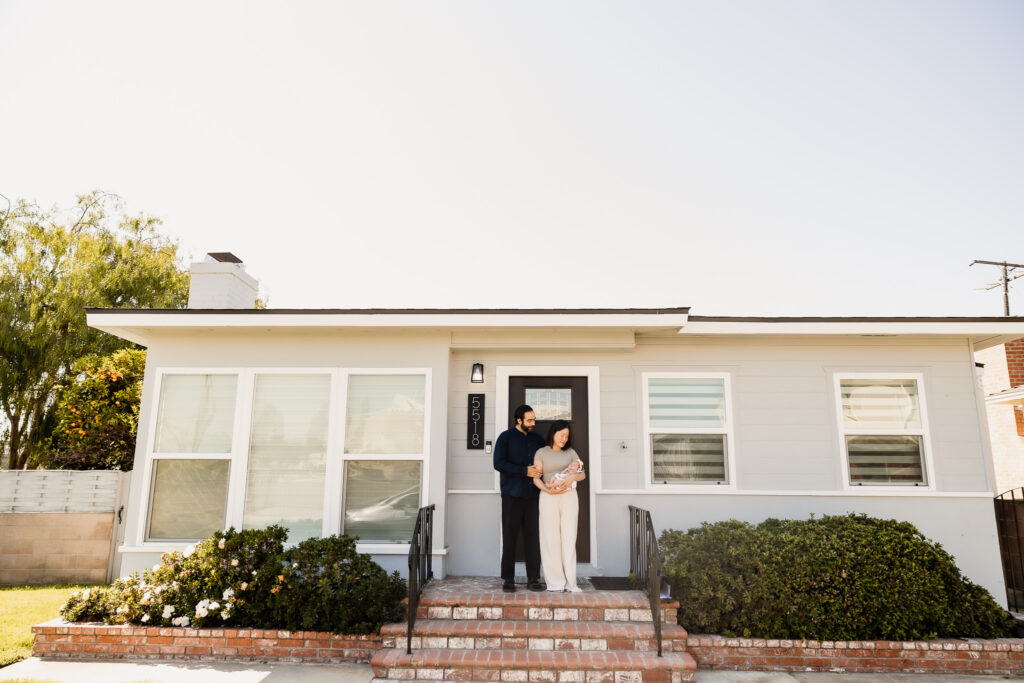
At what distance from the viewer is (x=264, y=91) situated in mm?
8352

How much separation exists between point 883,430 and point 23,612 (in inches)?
356

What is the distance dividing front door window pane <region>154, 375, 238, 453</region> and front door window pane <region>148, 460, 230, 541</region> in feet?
0.57

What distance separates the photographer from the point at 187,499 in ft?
18.9

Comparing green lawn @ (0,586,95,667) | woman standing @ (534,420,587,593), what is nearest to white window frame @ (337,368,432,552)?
woman standing @ (534,420,587,593)

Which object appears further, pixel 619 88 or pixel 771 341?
pixel 619 88

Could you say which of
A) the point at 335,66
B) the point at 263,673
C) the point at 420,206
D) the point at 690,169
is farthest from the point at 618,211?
the point at 263,673

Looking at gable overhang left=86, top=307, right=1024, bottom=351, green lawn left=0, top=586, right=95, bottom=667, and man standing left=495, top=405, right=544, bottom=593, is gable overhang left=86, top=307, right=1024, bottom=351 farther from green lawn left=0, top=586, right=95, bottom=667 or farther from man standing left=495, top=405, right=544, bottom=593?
green lawn left=0, top=586, right=95, bottom=667

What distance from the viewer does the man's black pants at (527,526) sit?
517 centimetres

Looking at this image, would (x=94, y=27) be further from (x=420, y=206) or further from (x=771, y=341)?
(x=771, y=341)

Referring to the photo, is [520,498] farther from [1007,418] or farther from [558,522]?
[1007,418]

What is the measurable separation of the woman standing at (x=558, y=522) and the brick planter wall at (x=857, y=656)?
1142 mm

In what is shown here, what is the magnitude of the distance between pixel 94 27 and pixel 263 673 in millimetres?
8326

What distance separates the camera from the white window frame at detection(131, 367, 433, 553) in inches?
221

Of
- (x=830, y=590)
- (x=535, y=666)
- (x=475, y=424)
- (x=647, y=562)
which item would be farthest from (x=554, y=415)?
(x=830, y=590)
